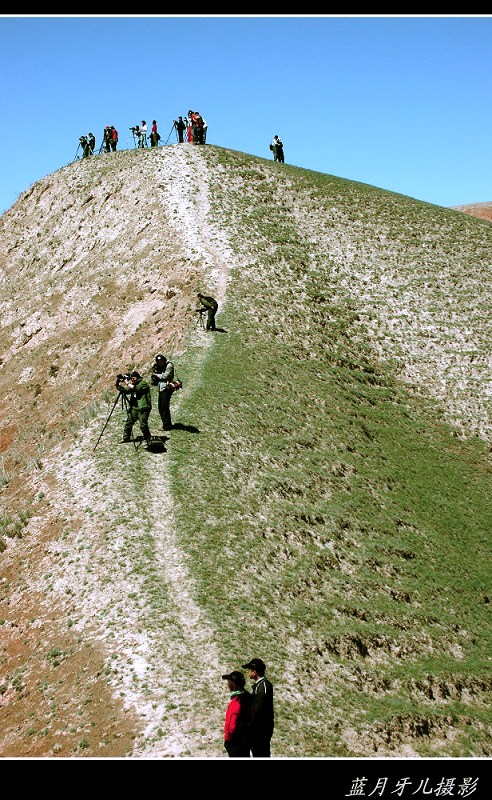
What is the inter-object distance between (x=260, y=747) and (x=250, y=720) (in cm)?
55

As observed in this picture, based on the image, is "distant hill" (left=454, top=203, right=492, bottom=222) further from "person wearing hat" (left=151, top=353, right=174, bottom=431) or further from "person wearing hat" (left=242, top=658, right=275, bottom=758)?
"person wearing hat" (left=242, top=658, right=275, bottom=758)

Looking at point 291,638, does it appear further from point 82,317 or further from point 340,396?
point 82,317

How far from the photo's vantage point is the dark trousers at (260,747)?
10.4m

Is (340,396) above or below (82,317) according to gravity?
below

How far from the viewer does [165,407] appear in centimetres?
2336

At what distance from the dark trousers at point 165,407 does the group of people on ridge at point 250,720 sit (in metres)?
13.6

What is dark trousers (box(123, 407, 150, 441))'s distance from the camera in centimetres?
2217

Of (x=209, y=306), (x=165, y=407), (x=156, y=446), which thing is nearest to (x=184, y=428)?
(x=165, y=407)

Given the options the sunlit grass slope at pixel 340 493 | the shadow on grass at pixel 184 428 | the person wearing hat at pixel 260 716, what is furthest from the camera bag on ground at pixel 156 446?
the person wearing hat at pixel 260 716

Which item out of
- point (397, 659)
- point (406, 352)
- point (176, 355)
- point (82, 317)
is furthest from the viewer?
point (82, 317)

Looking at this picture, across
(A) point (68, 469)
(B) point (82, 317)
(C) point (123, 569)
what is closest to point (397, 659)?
(C) point (123, 569)

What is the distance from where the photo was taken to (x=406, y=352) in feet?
127
